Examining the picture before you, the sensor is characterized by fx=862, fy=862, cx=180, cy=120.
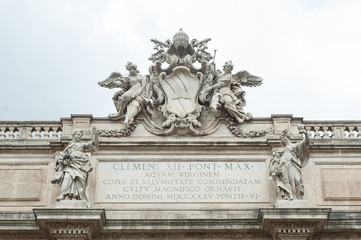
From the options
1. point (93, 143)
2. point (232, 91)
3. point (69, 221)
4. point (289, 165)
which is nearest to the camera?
point (69, 221)

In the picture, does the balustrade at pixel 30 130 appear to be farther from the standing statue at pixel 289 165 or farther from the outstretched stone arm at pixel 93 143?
the standing statue at pixel 289 165

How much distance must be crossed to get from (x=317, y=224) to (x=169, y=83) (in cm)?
495

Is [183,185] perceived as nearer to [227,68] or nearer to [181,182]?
[181,182]

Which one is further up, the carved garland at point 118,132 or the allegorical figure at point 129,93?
the allegorical figure at point 129,93

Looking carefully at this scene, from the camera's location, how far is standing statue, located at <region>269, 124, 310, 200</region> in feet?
58.1

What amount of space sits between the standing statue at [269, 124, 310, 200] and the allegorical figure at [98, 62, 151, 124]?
323 cm

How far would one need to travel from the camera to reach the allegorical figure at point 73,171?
1761cm

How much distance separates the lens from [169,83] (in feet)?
64.9

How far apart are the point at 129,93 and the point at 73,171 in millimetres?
2503

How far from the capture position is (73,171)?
58.3 feet

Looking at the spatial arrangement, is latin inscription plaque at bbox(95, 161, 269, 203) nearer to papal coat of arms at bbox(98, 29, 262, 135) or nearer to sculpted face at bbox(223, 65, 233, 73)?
papal coat of arms at bbox(98, 29, 262, 135)

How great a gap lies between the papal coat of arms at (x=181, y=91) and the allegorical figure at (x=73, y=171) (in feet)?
4.73

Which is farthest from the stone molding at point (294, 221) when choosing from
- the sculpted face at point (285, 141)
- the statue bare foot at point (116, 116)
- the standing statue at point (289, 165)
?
the statue bare foot at point (116, 116)

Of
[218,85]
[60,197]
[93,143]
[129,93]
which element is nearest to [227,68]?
[218,85]
